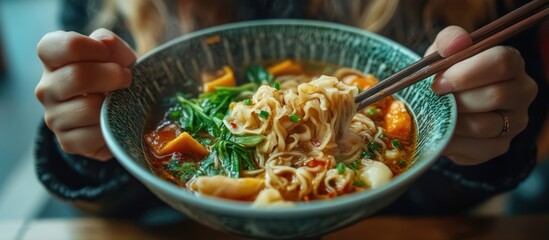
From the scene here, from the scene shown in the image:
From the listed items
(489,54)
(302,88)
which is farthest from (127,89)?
(489,54)

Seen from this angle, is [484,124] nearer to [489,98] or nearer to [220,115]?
[489,98]

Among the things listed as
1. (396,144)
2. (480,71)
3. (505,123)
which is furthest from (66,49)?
(505,123)

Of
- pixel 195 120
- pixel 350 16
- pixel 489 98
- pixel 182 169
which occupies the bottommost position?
pixel 182 169

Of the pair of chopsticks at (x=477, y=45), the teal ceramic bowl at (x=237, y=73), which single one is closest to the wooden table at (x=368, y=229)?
the teal ceramic bowl at (x=237, y=73)

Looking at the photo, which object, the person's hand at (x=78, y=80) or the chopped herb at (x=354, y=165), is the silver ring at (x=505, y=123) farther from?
the person's hand at (x=78, y=80)

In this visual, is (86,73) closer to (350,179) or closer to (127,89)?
(127,89)

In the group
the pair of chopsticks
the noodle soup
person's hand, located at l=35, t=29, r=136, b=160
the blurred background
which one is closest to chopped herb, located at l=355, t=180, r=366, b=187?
the noodle soup

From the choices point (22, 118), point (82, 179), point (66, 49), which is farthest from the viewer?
point (22, 118)
